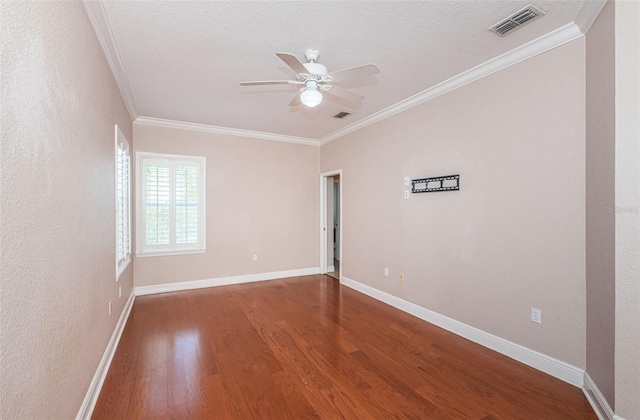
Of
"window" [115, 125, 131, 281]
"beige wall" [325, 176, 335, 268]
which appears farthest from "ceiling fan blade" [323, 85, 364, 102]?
"beige wall" [325, 176, 335, 268]

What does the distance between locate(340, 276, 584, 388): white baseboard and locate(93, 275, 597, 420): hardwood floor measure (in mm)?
90

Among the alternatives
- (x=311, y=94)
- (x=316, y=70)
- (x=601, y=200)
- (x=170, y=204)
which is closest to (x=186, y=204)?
(x=170, y=204)

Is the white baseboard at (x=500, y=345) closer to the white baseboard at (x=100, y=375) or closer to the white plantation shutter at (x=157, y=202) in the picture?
the white baseboard at (x=100, y=375)

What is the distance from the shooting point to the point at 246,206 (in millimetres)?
5312

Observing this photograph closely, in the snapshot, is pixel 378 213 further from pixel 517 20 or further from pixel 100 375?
pixel 100 375

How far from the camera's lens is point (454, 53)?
8.67 feet

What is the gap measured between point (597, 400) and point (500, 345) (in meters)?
0.79

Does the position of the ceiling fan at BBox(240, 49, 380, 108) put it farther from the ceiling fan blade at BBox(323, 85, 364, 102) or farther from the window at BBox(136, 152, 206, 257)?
the window at BBox(136, 152, 206, 257)

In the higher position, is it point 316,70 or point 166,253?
point 316,70

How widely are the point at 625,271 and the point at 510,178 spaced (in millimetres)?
1177

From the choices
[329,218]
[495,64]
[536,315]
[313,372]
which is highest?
[495,64]

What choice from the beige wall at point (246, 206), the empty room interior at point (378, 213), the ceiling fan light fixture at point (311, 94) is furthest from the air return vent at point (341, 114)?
the ceiling fan light fixture at point (311, 94)

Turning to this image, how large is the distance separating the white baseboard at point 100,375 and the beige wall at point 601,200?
3403 millimetres

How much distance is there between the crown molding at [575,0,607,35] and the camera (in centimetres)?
193
